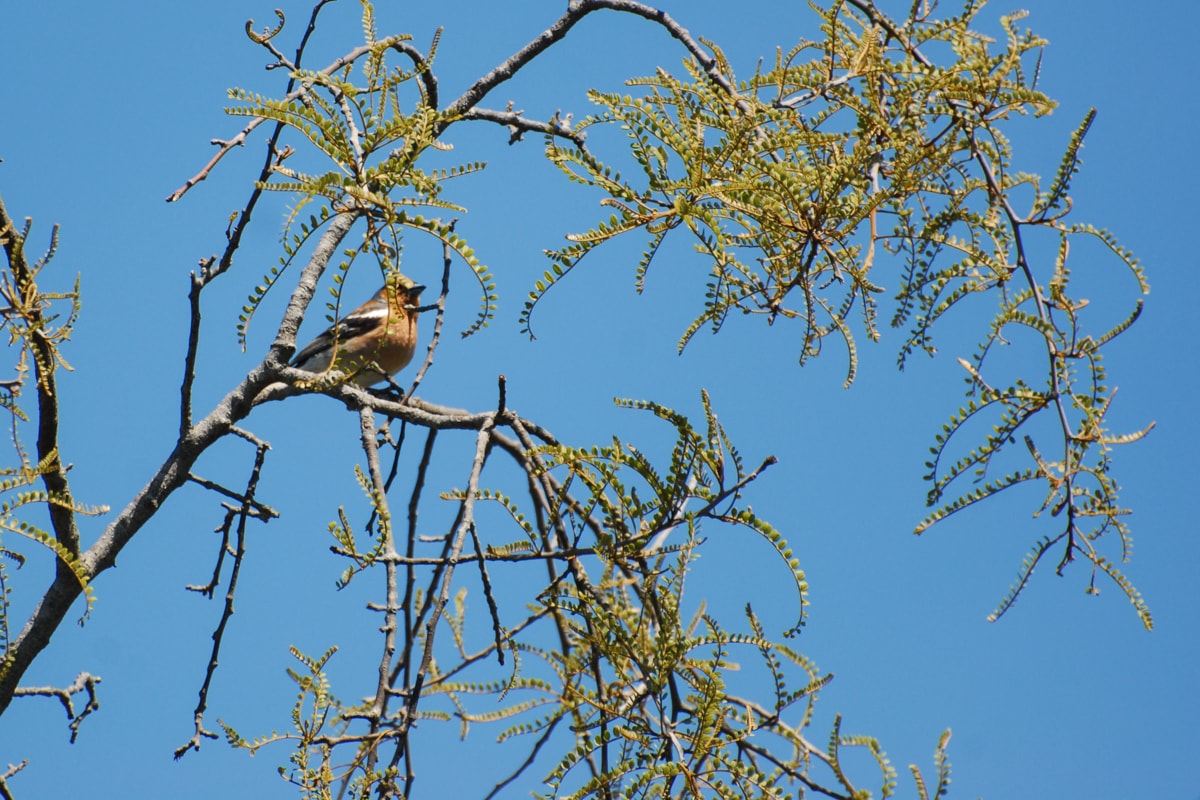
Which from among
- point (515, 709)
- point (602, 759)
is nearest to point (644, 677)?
point (602, 759)

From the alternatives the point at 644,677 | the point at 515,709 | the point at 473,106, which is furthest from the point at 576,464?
the point at 473,106

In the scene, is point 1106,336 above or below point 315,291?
below

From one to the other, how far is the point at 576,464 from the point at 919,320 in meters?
1.35

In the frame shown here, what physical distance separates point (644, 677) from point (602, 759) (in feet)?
0.85

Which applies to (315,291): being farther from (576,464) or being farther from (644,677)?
(644,677)

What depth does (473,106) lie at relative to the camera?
14.8ft

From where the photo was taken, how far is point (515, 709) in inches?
138

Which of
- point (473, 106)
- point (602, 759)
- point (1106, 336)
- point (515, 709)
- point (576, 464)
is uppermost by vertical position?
point (473, 106)

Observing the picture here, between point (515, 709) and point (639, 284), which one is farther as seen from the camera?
point (515, 709)

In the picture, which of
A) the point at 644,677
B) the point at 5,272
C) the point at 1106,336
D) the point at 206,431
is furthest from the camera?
Answer: the point at 206,431

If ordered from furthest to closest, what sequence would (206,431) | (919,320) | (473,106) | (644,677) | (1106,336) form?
(473,106)
(206,431)
(919,320)
(1106,336)
(644,677)

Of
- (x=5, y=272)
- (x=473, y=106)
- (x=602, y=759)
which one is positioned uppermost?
(x=473, y=106)

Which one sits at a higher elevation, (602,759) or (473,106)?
(473,106)

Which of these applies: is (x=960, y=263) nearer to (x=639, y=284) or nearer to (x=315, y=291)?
(x=639, y=284)
